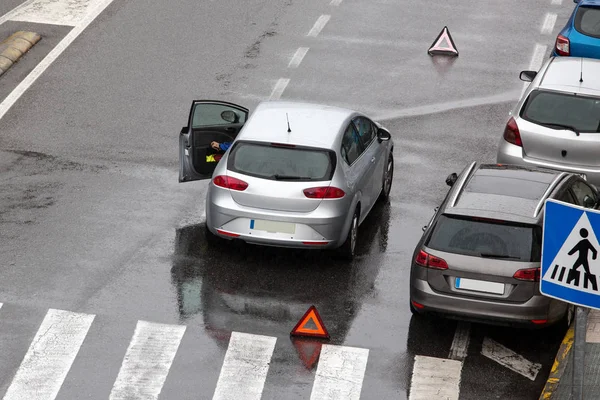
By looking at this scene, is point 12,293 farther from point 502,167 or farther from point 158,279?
point 502,167

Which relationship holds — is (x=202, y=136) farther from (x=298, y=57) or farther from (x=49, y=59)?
(x=49, y=59)

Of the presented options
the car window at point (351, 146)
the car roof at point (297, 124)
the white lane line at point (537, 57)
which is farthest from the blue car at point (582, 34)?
the car window at point (351, 146)

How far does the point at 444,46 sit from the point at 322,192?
9.41 meters

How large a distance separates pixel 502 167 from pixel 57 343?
5.25 metres

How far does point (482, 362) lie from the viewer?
40.5 feet

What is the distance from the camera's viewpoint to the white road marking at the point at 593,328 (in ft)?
41.8

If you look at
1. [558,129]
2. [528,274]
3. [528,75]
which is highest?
[528,274]

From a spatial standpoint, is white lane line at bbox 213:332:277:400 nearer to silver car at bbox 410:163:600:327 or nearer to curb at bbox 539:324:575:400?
silver car at bbox 410:163:600:327

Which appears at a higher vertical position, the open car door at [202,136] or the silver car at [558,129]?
the open car door at [202,136]

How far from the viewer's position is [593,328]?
42.8 feet

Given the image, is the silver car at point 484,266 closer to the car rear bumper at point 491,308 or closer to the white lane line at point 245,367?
the car rear bumper at point 491,308

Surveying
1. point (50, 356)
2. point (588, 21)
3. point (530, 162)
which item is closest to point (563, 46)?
point (588, 21)

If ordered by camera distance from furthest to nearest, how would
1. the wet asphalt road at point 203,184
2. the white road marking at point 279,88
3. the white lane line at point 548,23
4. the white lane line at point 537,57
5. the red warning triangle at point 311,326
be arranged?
the white lane line at point 548,23
the white lane line at point 537,57
the white road marking at point 279,88
the red warning triangle at point 311,326
the wet asphalt road at point 203,184

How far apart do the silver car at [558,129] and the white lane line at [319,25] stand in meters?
7.36
